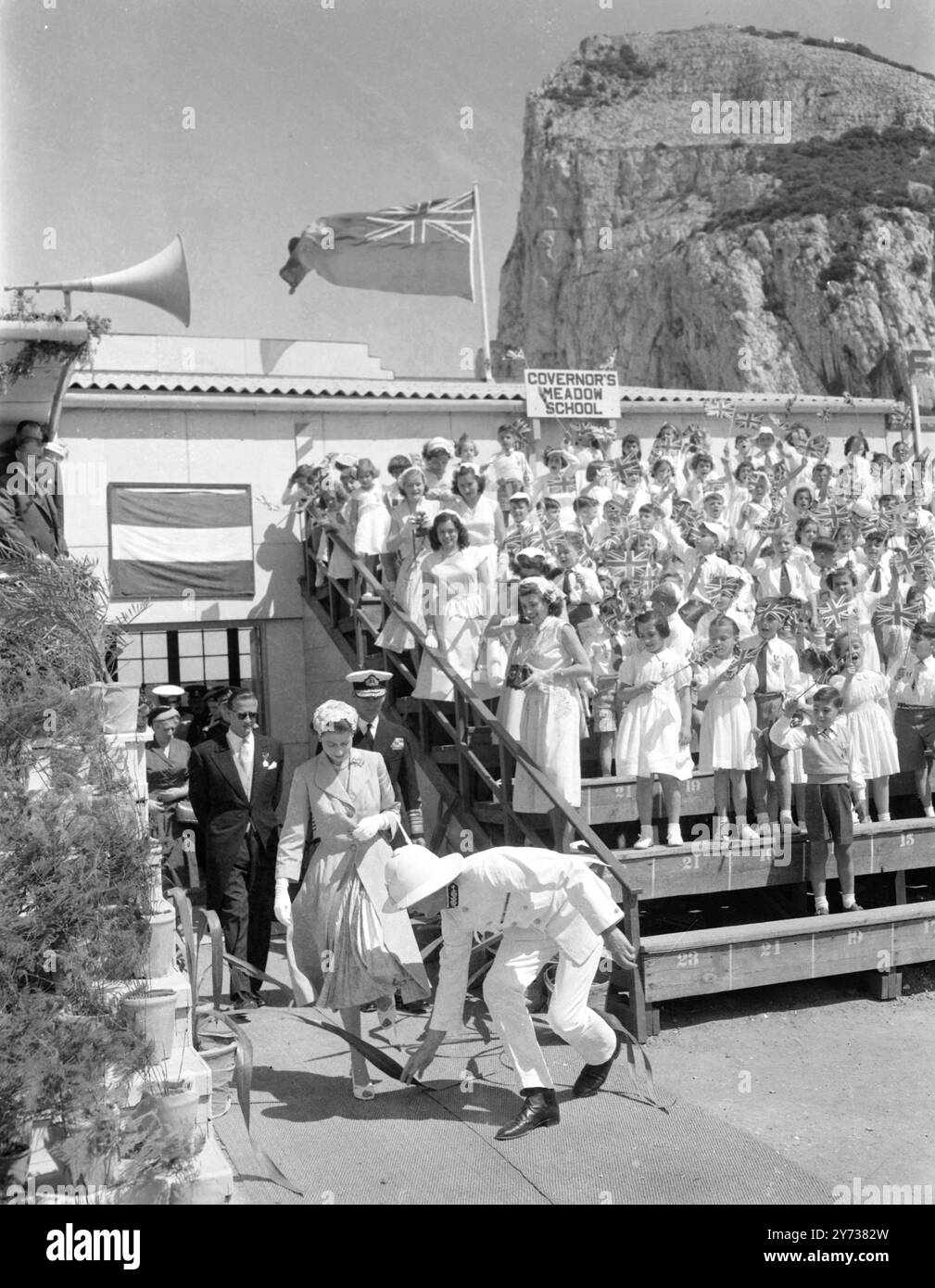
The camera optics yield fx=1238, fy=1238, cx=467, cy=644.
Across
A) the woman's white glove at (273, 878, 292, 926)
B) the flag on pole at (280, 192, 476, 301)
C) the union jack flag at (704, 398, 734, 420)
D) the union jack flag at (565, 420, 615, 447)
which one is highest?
the flag on pole at (280, 192, 476, 301)

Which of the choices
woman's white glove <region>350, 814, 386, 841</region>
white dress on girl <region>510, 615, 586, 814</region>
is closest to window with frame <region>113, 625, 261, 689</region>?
white dress on girl <region>510, 615, 586, 814</region>

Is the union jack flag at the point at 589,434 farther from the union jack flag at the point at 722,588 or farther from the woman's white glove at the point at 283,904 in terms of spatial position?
the woman's white glove at the point at 283,904

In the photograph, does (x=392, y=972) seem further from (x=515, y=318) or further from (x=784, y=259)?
(x=515, y=318)

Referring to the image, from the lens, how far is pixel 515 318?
78.7 m

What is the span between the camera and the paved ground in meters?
5.05

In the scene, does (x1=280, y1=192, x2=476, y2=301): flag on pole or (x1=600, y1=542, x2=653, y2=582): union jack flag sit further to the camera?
(x1=280, y1=192, x2=476, y2=301): flag on pole

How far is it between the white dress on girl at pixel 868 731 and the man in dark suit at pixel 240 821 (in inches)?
159

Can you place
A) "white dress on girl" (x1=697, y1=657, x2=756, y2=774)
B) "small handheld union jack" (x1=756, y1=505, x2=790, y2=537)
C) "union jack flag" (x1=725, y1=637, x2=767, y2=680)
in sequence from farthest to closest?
"small handheld union jack" (x1=756, y1=505, x2=790, y2=537) → "union jack flag" (x1=725, y1=637, x2=767, y2=680) → "white dress on girl" (x1=697, y1=657, x2=756, y2=774)

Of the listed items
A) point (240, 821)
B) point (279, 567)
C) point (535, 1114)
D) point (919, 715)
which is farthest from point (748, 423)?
point (535, 1114)

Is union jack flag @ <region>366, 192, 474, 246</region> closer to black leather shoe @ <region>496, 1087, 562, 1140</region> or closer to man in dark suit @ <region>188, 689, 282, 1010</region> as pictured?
man in dark suit @ <region>188, 689, 282, 1010</region>

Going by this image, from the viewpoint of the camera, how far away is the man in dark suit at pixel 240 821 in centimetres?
727

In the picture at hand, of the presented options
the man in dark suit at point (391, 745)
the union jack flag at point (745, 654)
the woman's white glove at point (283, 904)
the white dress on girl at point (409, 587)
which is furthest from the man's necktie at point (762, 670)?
the woman's white glove at point (283, 904)

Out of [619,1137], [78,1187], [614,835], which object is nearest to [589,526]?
[614,835]

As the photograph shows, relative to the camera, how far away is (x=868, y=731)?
8719mm
